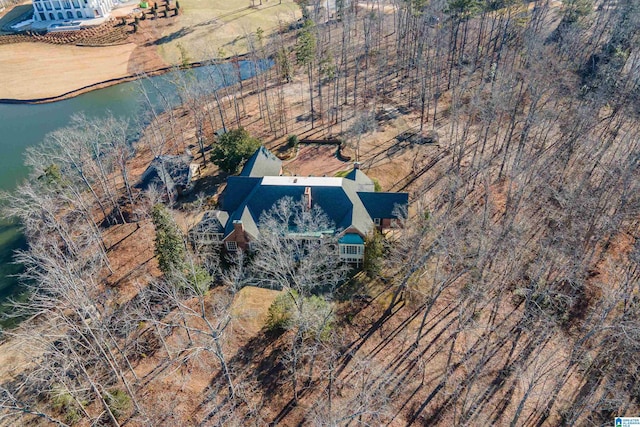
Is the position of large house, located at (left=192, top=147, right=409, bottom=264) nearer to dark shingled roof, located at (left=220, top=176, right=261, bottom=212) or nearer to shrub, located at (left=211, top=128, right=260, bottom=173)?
dark shingled roof, located at (left=220, top=176, right=261, bottom=212)

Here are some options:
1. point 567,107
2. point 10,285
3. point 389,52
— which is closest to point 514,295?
point 567,107

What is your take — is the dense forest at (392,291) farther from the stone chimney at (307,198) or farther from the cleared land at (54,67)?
the cleared land at (54,67)

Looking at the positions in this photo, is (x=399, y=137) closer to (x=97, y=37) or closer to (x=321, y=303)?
(x=321, y=303)

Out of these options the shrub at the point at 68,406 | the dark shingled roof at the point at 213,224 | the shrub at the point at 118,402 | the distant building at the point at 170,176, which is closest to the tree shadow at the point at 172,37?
the distant building at the point at 170,176

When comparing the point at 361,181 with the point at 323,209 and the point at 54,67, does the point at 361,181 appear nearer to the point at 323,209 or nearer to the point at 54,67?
the point at 323,209

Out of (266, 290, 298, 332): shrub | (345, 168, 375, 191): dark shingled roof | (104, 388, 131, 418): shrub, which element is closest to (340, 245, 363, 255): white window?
(345, 168, 375, 191): dark shingled roof

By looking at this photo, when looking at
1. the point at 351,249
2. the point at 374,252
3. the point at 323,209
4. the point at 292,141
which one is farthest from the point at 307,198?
the point at 292,141
